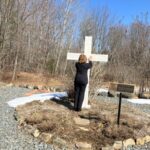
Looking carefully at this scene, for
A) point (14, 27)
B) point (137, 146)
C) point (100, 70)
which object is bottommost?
point (137, 146)

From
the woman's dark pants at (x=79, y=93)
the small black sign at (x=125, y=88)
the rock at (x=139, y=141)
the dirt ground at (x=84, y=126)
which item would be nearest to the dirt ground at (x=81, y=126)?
the dirt ground at (x=84, y=126)

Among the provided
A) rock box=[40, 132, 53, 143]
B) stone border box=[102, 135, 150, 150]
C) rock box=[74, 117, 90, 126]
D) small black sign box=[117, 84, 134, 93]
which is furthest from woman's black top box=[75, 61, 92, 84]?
rock box=[40, 132, 53, 143]

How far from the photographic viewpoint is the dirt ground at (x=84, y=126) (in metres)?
7.04

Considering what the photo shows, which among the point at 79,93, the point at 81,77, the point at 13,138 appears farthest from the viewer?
the point at 79,93

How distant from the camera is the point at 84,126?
25.5 feet

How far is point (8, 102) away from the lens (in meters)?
10.3

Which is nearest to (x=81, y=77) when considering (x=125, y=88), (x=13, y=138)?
(x=125, y=88)

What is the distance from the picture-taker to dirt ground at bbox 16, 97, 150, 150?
7039 millimetres

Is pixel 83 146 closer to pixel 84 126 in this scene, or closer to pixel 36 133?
pixel 36 133

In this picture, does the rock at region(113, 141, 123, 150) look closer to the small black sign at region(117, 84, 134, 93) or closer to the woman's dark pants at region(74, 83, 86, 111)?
the small black sign at region(117, 84, 134, 93)

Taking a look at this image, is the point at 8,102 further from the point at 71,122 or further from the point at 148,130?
the point at 148,130

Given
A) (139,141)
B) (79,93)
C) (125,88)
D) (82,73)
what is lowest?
(139,141)

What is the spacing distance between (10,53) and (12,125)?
14.7m

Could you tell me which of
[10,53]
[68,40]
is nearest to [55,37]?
[68,40]
